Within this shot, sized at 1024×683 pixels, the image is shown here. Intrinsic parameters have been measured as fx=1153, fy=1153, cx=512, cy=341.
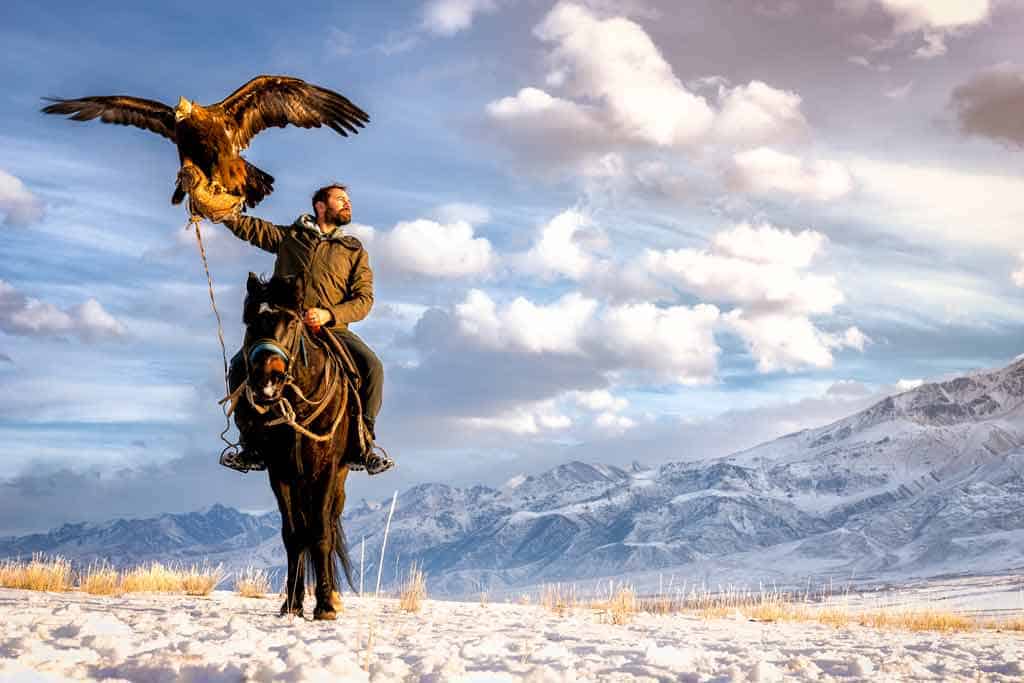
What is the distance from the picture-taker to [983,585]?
123125mm

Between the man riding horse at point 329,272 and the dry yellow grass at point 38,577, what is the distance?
16.2 ft

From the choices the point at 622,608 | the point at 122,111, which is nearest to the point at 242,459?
the point at 122,111

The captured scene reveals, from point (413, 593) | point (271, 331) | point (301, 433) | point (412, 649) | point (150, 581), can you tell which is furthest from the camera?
point (150, 581)

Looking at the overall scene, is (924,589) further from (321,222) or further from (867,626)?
(321,222)

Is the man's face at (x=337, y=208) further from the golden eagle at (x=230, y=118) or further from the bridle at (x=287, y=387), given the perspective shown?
the bridle at (x=287, y=387)

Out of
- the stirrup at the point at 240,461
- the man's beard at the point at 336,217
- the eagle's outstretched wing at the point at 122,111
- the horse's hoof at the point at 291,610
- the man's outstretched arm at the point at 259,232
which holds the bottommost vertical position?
the horse's hoof at the point at 291,610

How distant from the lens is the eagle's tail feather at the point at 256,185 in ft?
28.1

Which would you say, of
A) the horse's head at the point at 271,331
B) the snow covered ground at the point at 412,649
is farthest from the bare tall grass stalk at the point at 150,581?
the horse's head at the point at 271,331

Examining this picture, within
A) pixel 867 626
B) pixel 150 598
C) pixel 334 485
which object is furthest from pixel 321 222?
pixel 867 626

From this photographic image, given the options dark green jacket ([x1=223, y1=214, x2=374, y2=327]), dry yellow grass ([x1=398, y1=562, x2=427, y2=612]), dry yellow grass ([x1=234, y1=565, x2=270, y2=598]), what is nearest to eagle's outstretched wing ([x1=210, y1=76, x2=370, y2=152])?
dark green jacket ([x1=223, y1=214, x2=374, y2=327])

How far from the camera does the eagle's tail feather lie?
337 inches

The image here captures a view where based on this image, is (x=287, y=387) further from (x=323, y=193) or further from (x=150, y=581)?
(x=150, y=581)

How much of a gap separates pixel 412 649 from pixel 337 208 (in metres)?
3.64

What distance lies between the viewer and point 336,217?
906 centimetres
